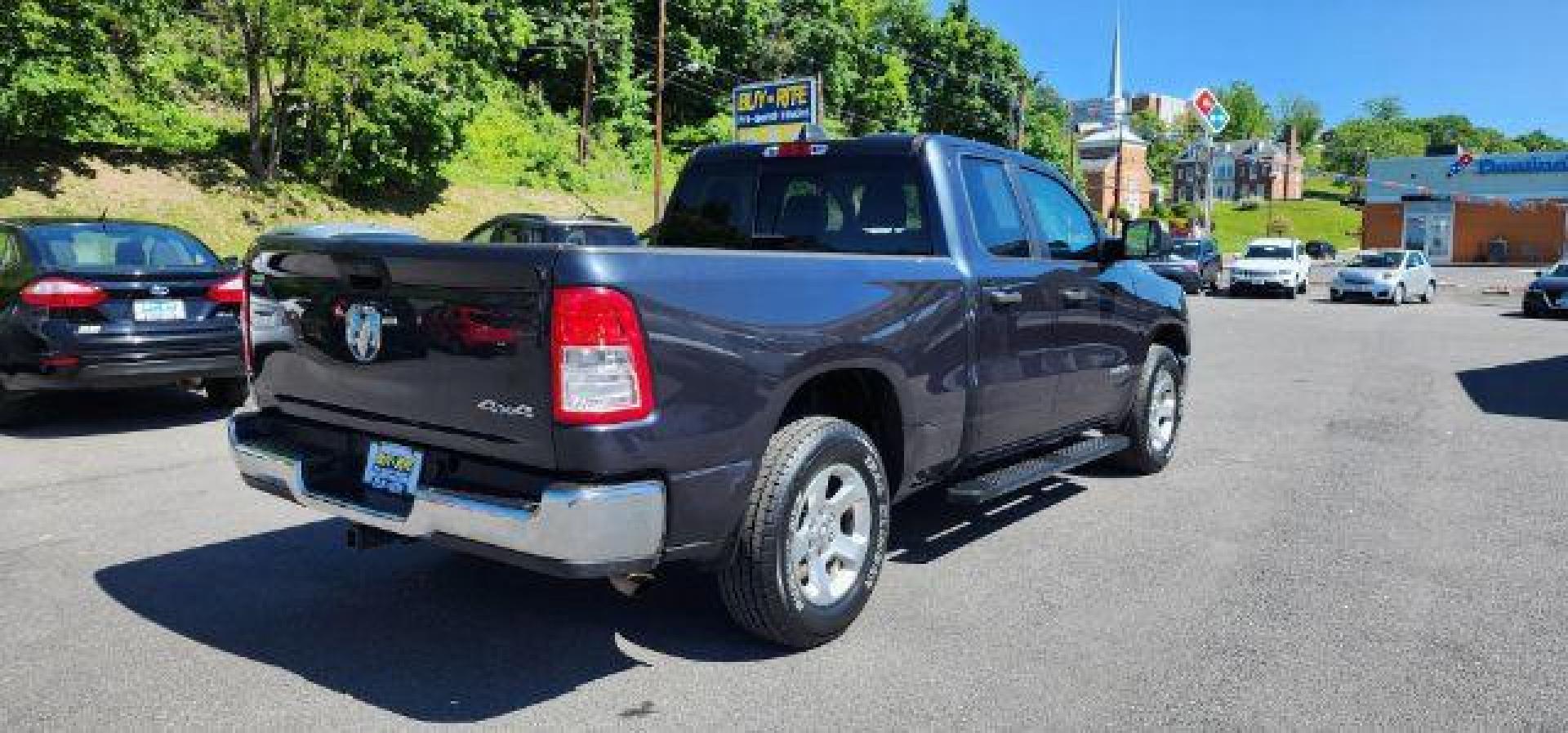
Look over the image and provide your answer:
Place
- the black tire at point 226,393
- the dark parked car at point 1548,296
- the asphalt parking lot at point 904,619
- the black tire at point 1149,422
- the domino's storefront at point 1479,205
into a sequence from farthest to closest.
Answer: the domino's storefront at point 1479,205, the dark parked car at point 1548,296, the black tire at point 226,393, the black tire at point 1149,422, the asphalt parking lot at point 904,619

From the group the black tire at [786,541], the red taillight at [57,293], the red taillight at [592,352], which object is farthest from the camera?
the red taillight at [57,293]

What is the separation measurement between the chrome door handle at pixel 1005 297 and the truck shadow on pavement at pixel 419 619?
178 cm

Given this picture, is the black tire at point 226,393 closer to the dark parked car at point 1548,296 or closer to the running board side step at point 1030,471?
the running board side step at point 1030,471

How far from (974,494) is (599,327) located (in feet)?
→ 6.90

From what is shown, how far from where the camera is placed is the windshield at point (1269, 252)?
31.0 m

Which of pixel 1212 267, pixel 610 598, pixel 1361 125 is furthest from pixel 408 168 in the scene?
pixel 1361 125

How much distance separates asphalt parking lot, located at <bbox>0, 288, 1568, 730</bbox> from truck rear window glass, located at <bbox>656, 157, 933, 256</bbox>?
1.53 m

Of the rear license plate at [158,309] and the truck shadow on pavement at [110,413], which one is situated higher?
the rear license plate at [158,309]

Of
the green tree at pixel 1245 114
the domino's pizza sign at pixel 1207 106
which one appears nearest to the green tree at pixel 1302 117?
the green tree at pixel 1245 114

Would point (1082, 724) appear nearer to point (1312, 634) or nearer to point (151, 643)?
point (1312, 634)

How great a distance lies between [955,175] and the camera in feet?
16.8

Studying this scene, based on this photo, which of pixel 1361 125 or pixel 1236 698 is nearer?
pixel 1236 698

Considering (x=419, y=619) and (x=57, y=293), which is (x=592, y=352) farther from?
(x=57, y=293)

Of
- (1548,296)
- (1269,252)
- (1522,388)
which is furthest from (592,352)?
(1269,252)
